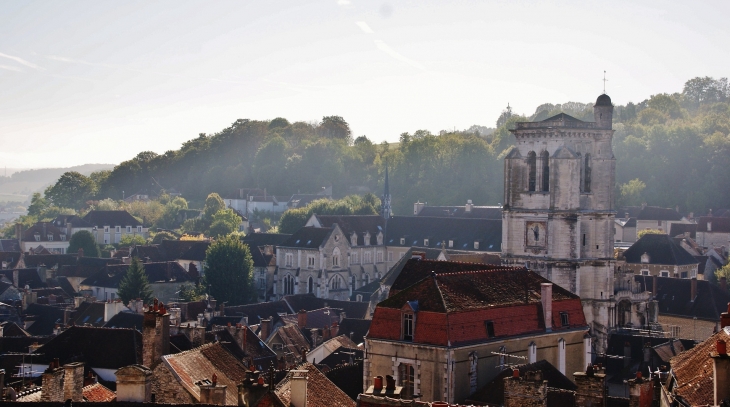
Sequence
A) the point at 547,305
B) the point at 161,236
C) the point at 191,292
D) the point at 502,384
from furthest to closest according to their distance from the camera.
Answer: the point at 161,236 → the point at 191,292 → the point at 547,305 → the point at 502,384

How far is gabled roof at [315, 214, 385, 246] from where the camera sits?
89125 millimetres

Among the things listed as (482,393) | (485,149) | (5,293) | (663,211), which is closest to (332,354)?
(482,393)

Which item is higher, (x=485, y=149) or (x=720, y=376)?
(x=485, y=149)

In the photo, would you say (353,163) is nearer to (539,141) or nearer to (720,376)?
(539,141)

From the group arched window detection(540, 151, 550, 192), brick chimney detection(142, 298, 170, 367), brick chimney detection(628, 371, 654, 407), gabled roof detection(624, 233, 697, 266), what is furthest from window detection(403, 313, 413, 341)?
gabled roof detection(624, 233, 697, 266)

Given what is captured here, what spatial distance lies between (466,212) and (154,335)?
70144mm

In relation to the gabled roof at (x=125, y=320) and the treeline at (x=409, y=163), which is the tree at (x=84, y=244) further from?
the gabled roof at (x=125, y=320)

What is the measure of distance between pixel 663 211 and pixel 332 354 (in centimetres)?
6840

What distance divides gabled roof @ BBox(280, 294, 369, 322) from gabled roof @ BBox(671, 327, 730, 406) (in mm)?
40547

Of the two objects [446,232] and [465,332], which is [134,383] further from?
[446,232]

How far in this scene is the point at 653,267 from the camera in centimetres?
7525

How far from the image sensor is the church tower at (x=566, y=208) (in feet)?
175

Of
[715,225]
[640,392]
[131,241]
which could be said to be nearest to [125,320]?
[640,392]

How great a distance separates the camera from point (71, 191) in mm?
168500
